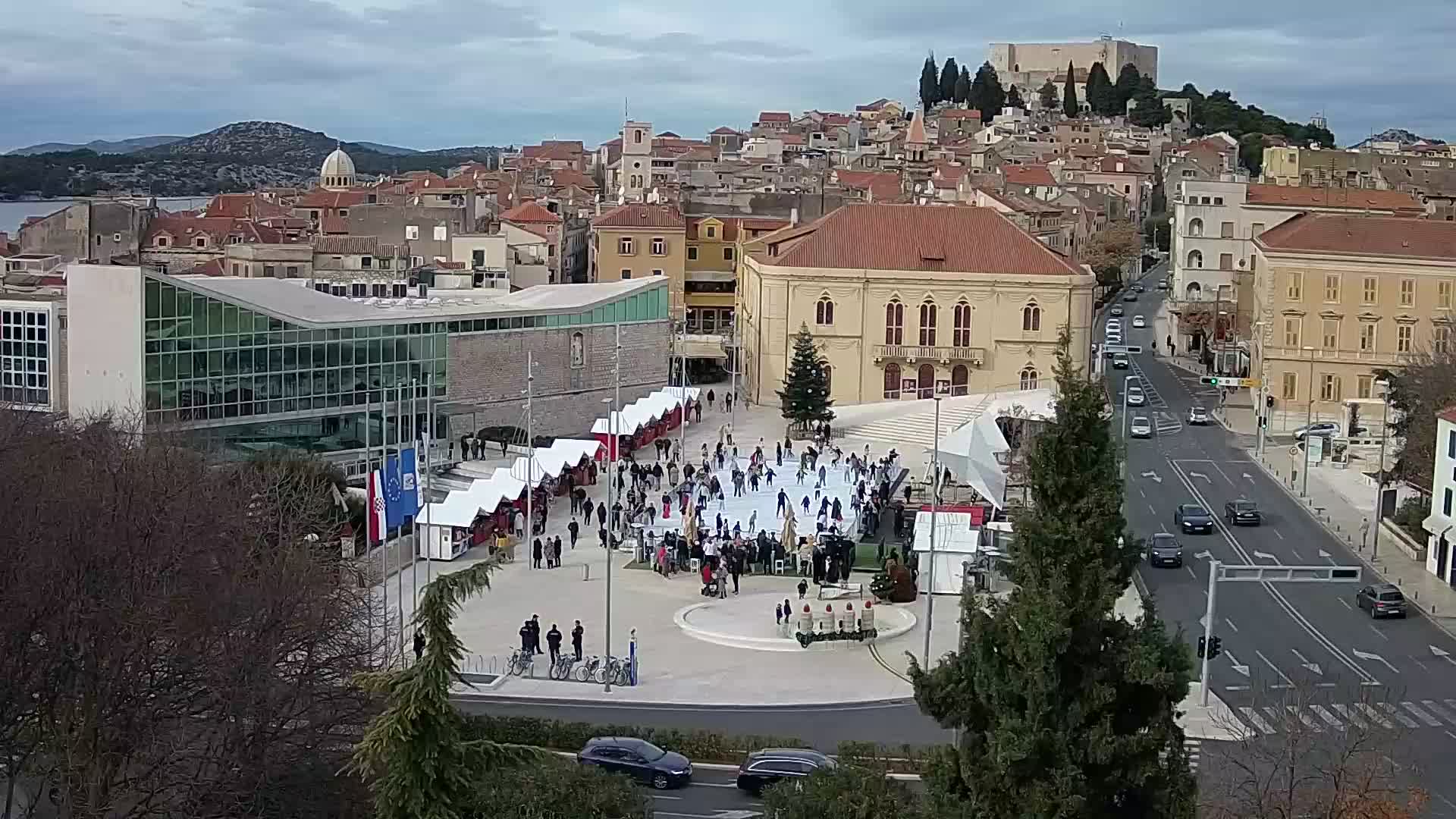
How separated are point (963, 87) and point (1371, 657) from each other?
15098 centimetres

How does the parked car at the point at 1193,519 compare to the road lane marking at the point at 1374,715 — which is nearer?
the road lane marking at the point at 1374,715

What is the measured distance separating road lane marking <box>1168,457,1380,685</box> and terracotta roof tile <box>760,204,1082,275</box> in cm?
1477

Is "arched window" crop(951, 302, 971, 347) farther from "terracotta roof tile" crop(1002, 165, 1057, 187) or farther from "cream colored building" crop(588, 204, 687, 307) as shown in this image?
"terracotta roof tile" crop(1002, 165, 1057, 187)

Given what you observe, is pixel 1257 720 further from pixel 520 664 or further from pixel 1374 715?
pixel 520 664

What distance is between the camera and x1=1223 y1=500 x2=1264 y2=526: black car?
4103 cm

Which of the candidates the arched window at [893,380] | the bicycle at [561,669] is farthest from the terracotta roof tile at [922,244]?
the bicycle at [561,669]

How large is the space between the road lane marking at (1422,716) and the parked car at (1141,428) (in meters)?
27.3

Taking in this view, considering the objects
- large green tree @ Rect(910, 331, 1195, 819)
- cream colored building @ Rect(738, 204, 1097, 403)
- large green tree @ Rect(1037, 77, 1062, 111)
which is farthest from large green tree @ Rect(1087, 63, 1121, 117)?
large green tree @ Rect(910, 331, 1195, 819)

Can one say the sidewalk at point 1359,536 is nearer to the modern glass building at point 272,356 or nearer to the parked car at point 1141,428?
the parked car at point 1141,428

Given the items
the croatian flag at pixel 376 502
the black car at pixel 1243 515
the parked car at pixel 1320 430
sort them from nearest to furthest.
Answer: the croatian flag at pixel 376 502 → the black car at pixel 1243 515 → the parked car at pixel 1320 430

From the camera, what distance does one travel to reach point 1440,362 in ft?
146

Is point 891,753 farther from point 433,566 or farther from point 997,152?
point 997,152

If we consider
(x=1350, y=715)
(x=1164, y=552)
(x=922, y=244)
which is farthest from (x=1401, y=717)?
(x=922, y=244)

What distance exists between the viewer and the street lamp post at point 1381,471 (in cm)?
3788
